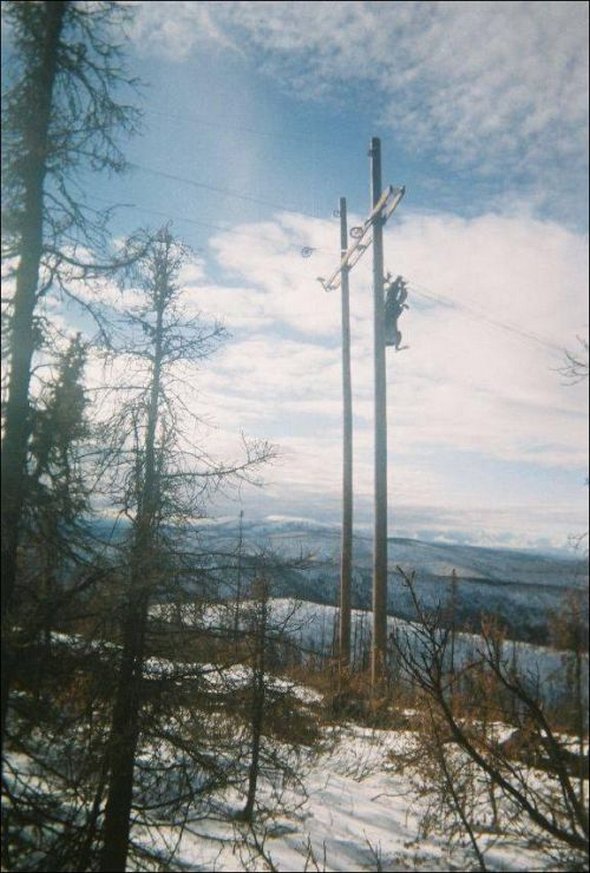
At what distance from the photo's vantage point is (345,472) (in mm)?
11492

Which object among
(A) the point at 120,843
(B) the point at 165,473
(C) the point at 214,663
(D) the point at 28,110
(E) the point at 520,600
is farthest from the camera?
(E) the point at 520,600

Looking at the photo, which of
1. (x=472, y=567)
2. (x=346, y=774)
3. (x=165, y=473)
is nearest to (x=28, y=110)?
(x=165, y=473)

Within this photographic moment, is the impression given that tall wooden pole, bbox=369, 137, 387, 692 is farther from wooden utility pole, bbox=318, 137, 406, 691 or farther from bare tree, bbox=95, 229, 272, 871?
bare tree, bbox=95, 229, 272, 871

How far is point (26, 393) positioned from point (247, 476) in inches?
108

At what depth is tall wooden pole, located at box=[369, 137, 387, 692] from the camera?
8.89m

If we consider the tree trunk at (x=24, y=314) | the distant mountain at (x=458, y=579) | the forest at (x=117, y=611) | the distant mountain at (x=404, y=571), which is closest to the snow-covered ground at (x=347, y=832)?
the forest at (x=117, y=611)

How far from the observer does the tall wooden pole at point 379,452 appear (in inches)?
350

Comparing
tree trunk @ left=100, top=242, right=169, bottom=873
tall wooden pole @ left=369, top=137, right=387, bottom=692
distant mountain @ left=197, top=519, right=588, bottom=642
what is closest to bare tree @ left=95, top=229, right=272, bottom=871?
tree trunk @ left=100, top=242, right=169, bottom=873

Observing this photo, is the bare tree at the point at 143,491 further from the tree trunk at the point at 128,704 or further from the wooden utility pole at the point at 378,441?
the wooden utility pole at the point at 378,441

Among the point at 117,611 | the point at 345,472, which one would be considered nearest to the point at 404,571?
the point at 117,611

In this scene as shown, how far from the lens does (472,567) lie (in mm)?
52719

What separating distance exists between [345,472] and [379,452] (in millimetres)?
2275

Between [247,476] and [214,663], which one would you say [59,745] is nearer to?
[214,663]

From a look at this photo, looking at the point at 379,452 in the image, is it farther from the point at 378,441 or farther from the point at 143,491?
the point at 143,491
